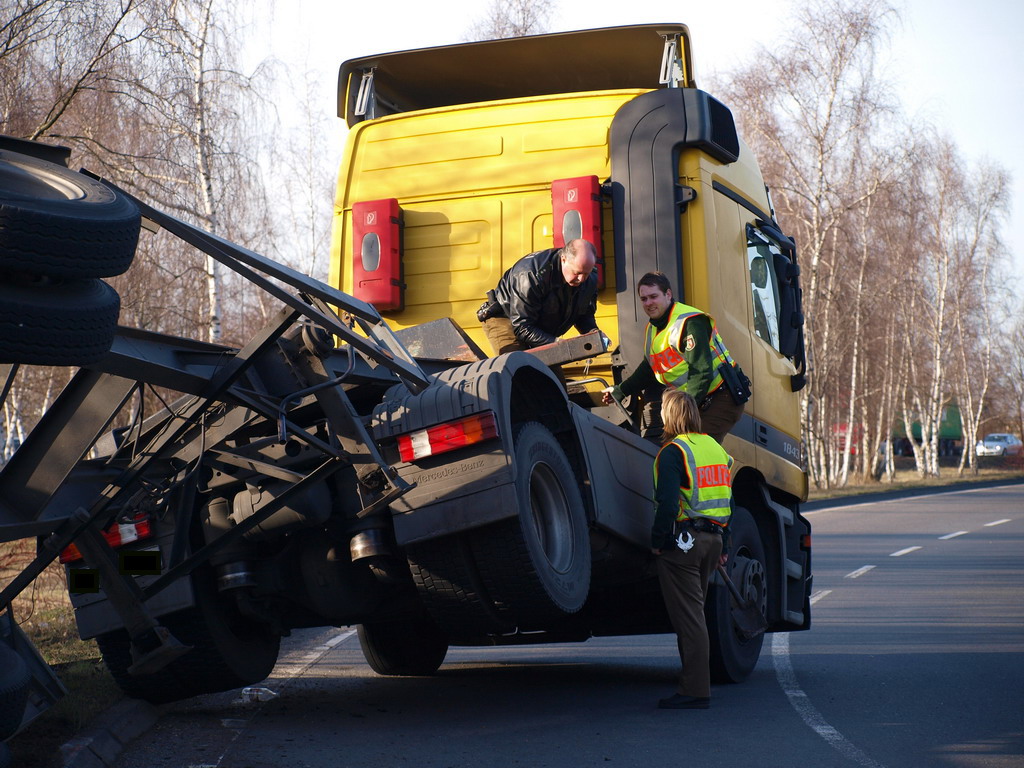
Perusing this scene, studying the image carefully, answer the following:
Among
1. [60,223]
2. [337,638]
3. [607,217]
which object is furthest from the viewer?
[337,638]

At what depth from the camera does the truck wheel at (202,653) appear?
5.43 meters

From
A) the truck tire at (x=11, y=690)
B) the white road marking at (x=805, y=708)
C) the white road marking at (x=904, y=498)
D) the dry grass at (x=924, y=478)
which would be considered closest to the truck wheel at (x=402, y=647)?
the white road marking at (x=805, y=708)

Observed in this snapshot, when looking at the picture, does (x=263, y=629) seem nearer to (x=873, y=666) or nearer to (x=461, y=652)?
(x=461, y=652)

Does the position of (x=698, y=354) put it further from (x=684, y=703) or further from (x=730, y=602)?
(x=684, y=703)

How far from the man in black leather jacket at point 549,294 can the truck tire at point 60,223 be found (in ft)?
9.89

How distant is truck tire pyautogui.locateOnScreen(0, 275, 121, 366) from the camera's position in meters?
3.40

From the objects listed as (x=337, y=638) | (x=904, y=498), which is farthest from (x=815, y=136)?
(x=337, y=638)

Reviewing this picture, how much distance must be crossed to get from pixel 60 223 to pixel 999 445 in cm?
7255

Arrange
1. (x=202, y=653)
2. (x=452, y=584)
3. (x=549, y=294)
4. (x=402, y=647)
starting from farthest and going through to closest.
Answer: (x=402, y=647)
(x=549, y=294)
(x=202, y=653)
(x=452, y=584)

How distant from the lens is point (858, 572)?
13.6 m

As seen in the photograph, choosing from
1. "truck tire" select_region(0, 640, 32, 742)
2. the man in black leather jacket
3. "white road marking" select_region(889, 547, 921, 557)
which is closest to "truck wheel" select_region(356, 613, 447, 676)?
the man in black leather jacket

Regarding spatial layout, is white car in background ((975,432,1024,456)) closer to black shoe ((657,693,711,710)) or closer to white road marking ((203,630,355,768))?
white road marking ((203,630,355,768))

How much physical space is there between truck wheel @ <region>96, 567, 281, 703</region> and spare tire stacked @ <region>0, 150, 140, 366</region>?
6.51 ft

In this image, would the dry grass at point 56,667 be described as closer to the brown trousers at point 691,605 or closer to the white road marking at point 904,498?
the brown trousers at point 691,605
